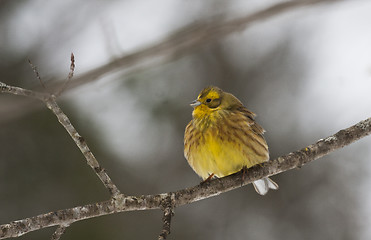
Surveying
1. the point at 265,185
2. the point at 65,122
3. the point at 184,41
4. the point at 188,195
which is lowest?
the point at 188,195

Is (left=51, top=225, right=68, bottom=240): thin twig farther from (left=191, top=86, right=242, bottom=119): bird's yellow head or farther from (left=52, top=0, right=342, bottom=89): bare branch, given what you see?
(left=191, top=86, right=242, bottom=119): bird's yellow head

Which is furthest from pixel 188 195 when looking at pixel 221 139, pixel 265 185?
pixel 265 185

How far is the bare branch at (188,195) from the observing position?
3836 mm

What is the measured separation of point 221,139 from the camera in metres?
5.11

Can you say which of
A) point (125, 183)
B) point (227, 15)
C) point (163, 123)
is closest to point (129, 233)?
point (125, 183)

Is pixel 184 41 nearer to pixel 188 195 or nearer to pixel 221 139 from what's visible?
pixel 221 139

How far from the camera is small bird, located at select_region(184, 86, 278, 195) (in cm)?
504

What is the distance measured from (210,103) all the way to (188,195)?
1.30m

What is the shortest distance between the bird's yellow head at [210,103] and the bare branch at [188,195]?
860mm

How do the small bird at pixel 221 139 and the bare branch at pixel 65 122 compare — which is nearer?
the bare branch at pixel 65 122

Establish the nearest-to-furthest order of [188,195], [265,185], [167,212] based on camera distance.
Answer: [167,212] < [188,195] < [265,185]

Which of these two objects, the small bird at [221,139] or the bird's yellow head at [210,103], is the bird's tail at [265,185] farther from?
the bird's yellow head at [210,103]

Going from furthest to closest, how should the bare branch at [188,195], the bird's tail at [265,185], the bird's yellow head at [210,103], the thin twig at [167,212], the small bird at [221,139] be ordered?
the bird's tail at [265,185] < the bird's yellow head at [210,103] < the small bird at [221,139] < the thin twig at [167,212] < the bare branch at [188,195]

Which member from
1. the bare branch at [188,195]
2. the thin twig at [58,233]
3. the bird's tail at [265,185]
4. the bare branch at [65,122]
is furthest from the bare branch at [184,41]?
the bird's tail at [265,185]
